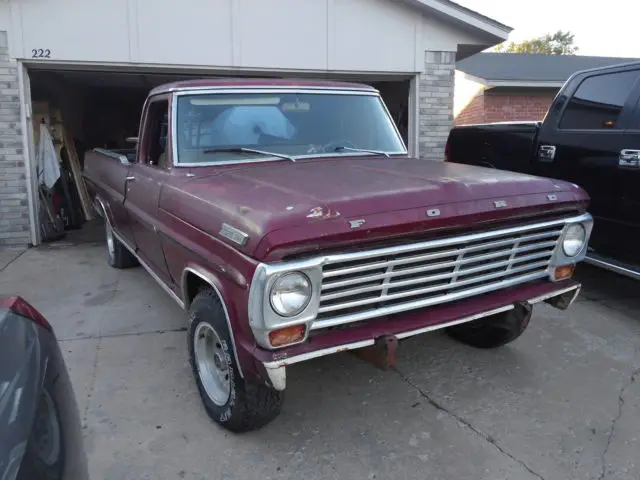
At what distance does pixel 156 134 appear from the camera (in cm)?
429

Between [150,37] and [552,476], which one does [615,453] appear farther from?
[150,37]

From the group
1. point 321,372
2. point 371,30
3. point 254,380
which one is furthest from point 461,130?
point 254,380

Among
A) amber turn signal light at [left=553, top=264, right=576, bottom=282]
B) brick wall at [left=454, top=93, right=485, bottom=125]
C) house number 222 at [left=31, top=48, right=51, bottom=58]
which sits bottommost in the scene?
amber turn signal light at [left=553, top=264, right=576, bottom=282]

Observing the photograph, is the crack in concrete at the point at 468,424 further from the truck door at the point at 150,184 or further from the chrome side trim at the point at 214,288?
the truck door at the point at 150,184

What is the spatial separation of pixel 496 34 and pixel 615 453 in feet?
23.4

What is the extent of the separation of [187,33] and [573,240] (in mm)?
6191

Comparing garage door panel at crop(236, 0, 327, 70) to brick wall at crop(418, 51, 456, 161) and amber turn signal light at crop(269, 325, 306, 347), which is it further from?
amber turn signal light at crop(269, 325, 306, 347)

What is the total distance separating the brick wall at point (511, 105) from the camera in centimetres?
1500

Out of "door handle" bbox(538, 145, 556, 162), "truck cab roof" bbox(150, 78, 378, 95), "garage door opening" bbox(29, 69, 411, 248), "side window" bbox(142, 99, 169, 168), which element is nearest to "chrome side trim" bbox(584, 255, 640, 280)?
"door handle" bbox(538, 145, 556, 162)

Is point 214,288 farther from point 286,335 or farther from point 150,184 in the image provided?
point 150,184

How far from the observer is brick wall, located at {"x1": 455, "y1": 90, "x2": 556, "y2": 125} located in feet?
49.2

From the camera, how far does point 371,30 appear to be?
8.31 meters

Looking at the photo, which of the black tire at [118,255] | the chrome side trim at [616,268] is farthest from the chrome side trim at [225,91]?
the black tire at [118,255]

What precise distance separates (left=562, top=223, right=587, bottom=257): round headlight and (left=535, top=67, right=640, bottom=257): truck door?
1515 mm
